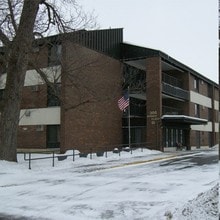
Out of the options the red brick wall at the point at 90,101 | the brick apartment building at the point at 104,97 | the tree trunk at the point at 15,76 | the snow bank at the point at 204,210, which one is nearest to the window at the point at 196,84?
the brick apartment building at the point at 104,97

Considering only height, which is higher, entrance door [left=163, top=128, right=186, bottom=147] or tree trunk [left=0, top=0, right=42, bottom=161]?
tree trunk [left=0, top=0, right=42, bottom=161]

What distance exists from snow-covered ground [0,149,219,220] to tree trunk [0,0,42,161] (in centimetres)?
233

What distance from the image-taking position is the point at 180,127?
4253cm

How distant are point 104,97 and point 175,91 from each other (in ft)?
30.1

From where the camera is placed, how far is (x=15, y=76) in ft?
66.2

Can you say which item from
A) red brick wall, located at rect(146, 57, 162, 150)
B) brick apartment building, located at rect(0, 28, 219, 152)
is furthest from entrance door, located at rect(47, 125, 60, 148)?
red brick wall, located at rect(146, 57, 162, 150)

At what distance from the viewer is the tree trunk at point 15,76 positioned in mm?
19906

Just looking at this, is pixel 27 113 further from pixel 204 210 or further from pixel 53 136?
pixel 204 210

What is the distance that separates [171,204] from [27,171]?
389 inches

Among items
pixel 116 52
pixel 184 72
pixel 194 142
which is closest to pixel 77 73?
pixel 116 52

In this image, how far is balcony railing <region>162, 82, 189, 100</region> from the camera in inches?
1545

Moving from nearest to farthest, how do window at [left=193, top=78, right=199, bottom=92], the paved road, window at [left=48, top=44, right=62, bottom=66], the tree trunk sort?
the tree trunk → the paved road → window at [left=48, top=44, right=62, bottom=66] → window at [left=193, top=78, right=199, bottom=92]

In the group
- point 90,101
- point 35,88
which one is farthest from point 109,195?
point 35,88

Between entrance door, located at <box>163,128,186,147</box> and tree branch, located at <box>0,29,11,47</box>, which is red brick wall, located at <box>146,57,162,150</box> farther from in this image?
tree branch, located at <box>0,29,11,47</box>
